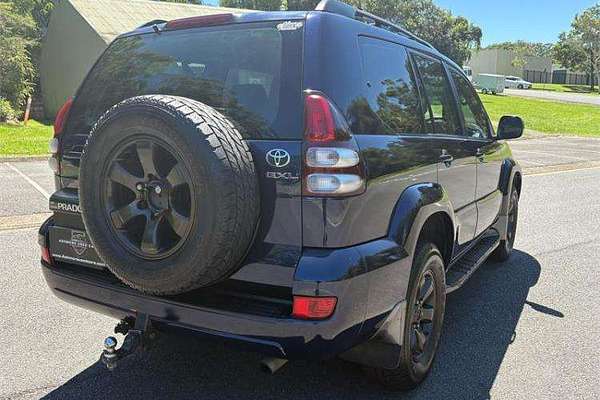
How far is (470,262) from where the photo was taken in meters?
4.13

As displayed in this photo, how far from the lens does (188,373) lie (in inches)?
124

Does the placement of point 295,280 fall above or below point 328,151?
below

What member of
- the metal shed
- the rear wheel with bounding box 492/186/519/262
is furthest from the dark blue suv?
the metal shed

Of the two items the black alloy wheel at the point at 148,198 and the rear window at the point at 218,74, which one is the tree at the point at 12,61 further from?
the black alloy wheel at the point at 148,198

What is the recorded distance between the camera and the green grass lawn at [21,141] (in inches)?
501

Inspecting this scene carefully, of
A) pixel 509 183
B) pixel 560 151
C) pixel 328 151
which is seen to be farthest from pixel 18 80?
pixel 328 151

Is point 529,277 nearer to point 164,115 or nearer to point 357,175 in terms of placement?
point 357,175

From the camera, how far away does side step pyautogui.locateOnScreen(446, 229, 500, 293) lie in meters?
3.66

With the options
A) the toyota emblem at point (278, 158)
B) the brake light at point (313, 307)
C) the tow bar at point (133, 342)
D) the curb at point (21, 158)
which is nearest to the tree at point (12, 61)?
the curb at point (21, 158)

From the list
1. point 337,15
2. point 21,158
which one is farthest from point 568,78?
point 337,15

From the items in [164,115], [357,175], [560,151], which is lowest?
[560,151]

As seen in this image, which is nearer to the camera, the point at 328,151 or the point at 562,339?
the point at 328,151

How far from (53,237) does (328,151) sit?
1.65 metres

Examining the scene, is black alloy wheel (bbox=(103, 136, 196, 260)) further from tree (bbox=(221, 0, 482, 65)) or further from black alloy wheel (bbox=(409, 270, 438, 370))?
tree (bbox=(221, 0, 482, 65))
